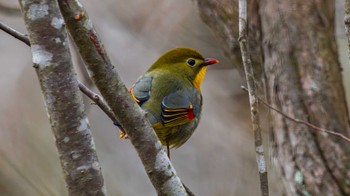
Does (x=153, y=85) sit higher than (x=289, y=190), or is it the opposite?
(x=153, y=85)

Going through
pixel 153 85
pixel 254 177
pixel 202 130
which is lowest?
pixel 254 177

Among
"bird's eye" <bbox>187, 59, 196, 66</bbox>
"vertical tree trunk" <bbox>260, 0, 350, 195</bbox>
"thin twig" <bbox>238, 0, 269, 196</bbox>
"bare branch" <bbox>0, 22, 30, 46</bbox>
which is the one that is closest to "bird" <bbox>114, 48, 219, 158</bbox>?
"bird's eye" <bbox>187, 59, 196, 66</bbox>

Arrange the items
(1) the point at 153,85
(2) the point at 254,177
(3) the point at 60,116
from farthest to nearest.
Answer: (2) the point at 254,177
(1) the point at 153,85
(3) the point at 60,116

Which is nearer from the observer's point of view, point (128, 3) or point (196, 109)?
point (196, 109)

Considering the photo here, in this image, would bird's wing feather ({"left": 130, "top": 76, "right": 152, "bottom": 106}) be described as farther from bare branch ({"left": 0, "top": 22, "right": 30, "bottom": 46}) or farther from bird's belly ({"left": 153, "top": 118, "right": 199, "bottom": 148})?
bare branch ({"left": 0, "top": 22, "right": 30, "bottom": 46})

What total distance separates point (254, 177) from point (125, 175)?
1.36 meters

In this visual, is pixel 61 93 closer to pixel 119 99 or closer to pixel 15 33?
pixel 119 99

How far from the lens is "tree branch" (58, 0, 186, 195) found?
7.31 ft

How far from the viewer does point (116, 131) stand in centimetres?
686

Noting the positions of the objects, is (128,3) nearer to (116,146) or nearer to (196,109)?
(116,146)

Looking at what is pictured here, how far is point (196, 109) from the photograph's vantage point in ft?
15.0

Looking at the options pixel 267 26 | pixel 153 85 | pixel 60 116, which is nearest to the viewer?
pixel 60 116

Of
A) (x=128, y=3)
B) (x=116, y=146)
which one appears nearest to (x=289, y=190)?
(x=116, y=146)

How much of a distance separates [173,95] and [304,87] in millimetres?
946
